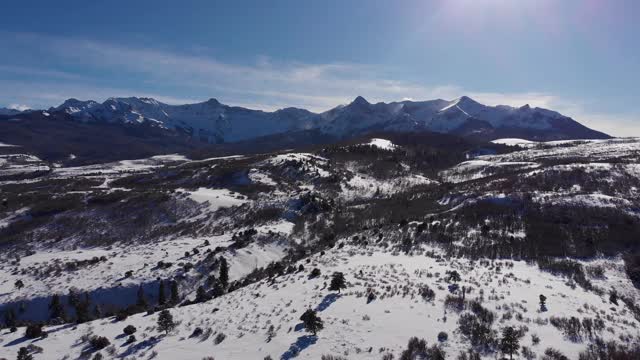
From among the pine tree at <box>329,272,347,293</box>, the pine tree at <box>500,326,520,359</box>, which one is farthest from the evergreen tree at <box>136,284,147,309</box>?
the pine tree at <box>500,326,520,359</box>

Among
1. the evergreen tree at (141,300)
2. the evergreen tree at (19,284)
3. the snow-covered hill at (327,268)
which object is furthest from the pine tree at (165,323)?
the evergreen tree at (19,284)

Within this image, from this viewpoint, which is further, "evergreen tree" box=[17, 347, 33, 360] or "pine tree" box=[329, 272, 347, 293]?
"pine tree" box=[329, 272, 347, 293]

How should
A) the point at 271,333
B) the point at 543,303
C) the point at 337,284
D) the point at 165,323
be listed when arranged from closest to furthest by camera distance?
the point at 271,333 → the point at 165,323 → the point at 543,303 → the point at 337,284

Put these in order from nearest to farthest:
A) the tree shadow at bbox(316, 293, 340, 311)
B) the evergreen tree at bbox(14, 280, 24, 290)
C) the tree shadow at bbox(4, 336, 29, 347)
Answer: the tree shadow at bbox(4, 336, 29, 347), the tree shadow at bbox(316, 293, 340, 311), the evergreen tree at bbox(14, 280, 24, 290)

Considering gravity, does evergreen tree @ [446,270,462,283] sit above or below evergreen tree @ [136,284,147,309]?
above

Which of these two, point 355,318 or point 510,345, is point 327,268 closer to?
point 355,318

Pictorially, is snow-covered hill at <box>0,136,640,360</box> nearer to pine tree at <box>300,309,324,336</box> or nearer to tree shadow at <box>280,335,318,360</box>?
tree shadow at <box>280,335,318,360</box>

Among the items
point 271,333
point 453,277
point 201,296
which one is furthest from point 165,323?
point 453,277
